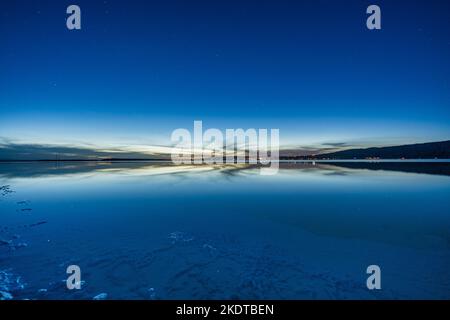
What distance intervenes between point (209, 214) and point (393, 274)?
20.3 feet

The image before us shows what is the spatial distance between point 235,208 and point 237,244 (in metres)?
4.04

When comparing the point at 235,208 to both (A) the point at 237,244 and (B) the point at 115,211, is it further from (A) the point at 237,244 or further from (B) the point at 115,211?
(B) the point at 115,211

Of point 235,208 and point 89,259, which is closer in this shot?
point 89,259

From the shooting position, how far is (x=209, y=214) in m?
9.41

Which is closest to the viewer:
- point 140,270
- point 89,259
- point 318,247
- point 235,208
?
point 140,270
